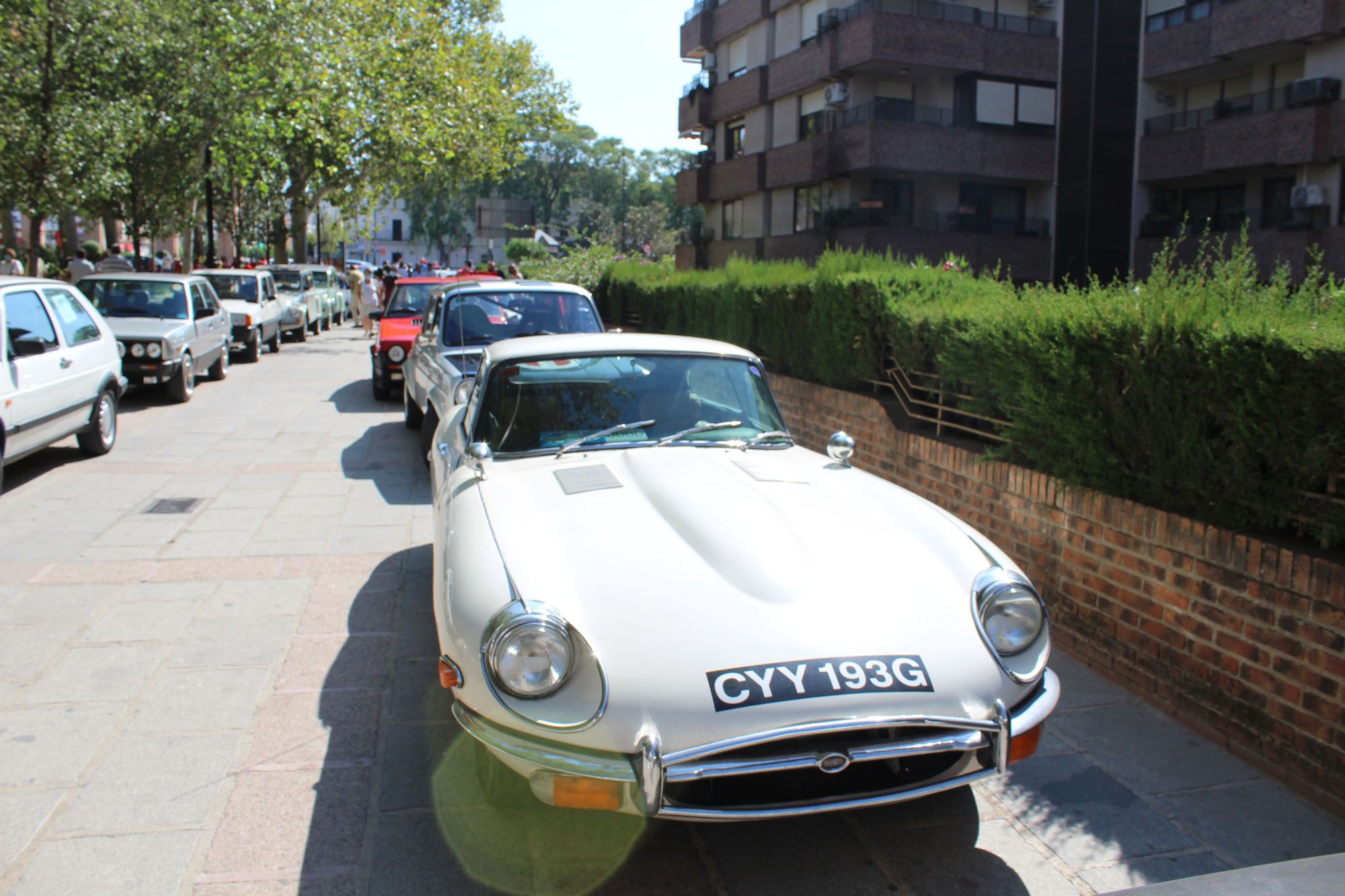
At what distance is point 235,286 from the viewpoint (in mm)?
21203

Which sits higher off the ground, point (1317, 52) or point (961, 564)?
point (1317, 52)

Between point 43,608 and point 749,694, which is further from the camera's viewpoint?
point 43,608

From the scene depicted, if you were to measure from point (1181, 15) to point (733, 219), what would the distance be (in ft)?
50.4

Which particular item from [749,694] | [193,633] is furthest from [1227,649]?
[193,633]

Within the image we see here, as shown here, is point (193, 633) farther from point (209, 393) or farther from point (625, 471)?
point (209, 393)

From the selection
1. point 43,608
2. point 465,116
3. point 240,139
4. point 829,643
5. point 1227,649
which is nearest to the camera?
point 829,643

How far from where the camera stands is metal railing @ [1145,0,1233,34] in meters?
26.8

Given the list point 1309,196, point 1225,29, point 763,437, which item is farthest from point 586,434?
point 1225,29

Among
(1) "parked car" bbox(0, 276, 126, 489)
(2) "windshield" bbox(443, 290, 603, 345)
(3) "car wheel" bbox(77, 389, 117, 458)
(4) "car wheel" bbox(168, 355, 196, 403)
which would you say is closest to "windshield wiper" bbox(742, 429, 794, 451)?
(2) "windshield" bbox(443, 290, 603, 345)

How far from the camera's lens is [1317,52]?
23453 mm

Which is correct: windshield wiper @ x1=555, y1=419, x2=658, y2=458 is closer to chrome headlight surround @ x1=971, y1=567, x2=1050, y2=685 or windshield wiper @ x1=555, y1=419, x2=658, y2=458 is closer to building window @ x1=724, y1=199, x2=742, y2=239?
chrome headlight surround @ x1=971, y1=567, x2=1050, y2=685

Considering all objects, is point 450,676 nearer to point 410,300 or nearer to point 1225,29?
point 410,300

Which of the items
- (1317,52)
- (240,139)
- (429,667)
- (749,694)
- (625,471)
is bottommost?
(429,667)

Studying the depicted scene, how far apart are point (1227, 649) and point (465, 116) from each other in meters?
27.6
